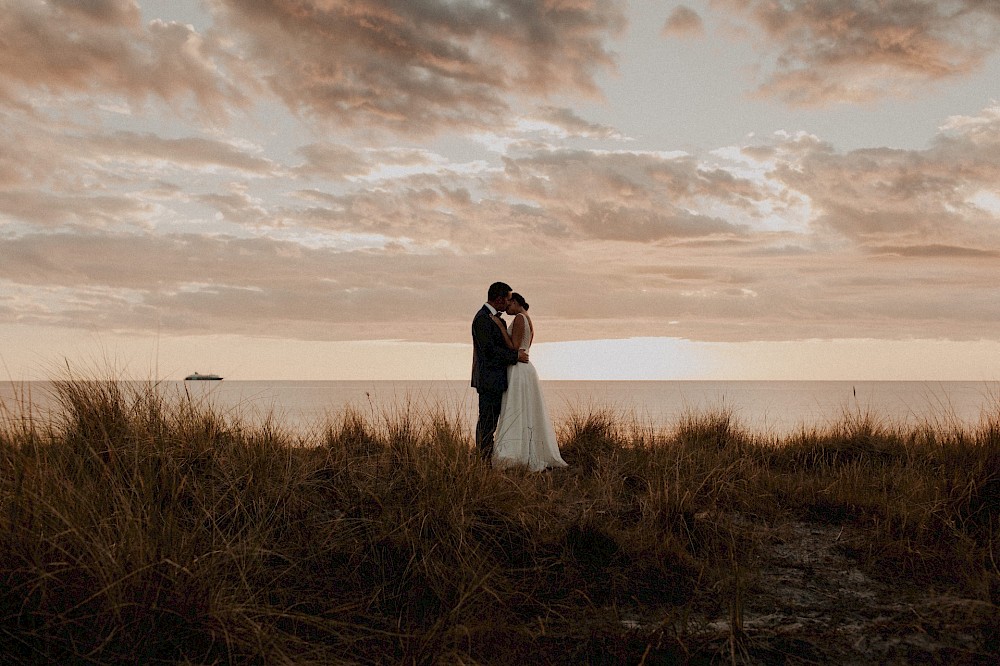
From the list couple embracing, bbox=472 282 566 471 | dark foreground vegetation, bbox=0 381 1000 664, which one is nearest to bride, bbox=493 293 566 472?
couple embracing, bbox=472 282 566 471

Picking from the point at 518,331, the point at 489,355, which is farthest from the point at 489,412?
the point at 518,331

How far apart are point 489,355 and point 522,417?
95 centimetres

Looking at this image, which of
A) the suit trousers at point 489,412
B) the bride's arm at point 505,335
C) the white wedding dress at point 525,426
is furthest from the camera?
the suit trousers at point 489,412

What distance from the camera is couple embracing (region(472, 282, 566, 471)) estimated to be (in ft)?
32.2

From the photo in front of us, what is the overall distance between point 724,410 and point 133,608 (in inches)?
385

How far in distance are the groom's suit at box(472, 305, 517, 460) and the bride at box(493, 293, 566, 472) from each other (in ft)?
0.33

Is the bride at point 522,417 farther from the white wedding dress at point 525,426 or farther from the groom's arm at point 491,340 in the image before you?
the groom's arm at point 491,340

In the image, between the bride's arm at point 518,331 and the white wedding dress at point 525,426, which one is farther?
the bride's arm at point 518,331

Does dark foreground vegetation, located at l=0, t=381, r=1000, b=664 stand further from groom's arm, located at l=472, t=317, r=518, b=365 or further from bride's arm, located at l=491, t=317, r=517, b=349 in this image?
bride's arm, located at l=491, t=317, r=517, b=349

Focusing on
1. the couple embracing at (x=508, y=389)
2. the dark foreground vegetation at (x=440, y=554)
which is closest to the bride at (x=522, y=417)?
the couple embracing at (x=508, y=389)

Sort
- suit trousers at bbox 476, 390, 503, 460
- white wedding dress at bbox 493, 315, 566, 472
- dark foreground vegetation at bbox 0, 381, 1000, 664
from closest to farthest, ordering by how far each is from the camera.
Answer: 1. dark foreground vegetation at bbox 0, 381, 1000, 664
2. white wedding dress at bbox 493, 315, 566, 472
3. suit trousers at bbox 476, 390, 503, 460

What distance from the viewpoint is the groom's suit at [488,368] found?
32.4 feet

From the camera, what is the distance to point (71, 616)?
3611 millimetres

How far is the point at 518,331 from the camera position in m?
10.1
